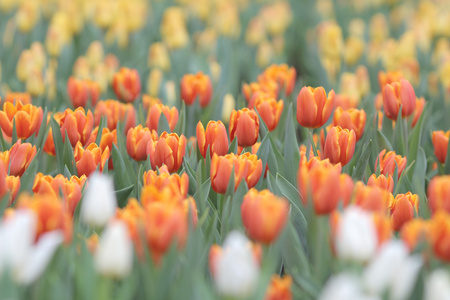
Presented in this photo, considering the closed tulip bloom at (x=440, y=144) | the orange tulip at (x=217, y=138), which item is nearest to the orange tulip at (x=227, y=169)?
the orange tulip at (x=217, y=138)

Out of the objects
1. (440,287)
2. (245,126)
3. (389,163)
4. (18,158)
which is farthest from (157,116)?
(440,287)

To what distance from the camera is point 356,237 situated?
3.42 ft

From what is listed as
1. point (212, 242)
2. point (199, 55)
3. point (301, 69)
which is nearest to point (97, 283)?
point (212, 242)

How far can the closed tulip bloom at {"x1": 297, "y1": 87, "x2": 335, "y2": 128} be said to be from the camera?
1.90 metres

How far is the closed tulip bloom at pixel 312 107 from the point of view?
6.23 ft

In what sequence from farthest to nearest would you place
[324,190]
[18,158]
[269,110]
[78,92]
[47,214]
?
1. [78,92]
2. [269,110]
3. [18,158]
4. [324,190]
5. [47,214]

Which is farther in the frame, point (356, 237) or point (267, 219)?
point (267, 219)

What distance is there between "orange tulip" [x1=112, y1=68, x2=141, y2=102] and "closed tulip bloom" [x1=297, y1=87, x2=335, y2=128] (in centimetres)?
86

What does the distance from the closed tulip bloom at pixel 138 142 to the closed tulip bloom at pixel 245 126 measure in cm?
27

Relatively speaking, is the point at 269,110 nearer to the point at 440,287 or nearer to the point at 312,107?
the point at 312,107

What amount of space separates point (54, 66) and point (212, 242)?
2.23 metres

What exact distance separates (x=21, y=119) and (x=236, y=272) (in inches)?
45.1

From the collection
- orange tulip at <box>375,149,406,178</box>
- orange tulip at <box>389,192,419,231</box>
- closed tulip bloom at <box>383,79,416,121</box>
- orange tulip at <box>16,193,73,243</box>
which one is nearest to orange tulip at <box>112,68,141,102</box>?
closed tulip bloom at <box>383,79,416,121</box>

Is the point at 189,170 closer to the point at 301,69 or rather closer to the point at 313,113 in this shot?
the point at 313,113
